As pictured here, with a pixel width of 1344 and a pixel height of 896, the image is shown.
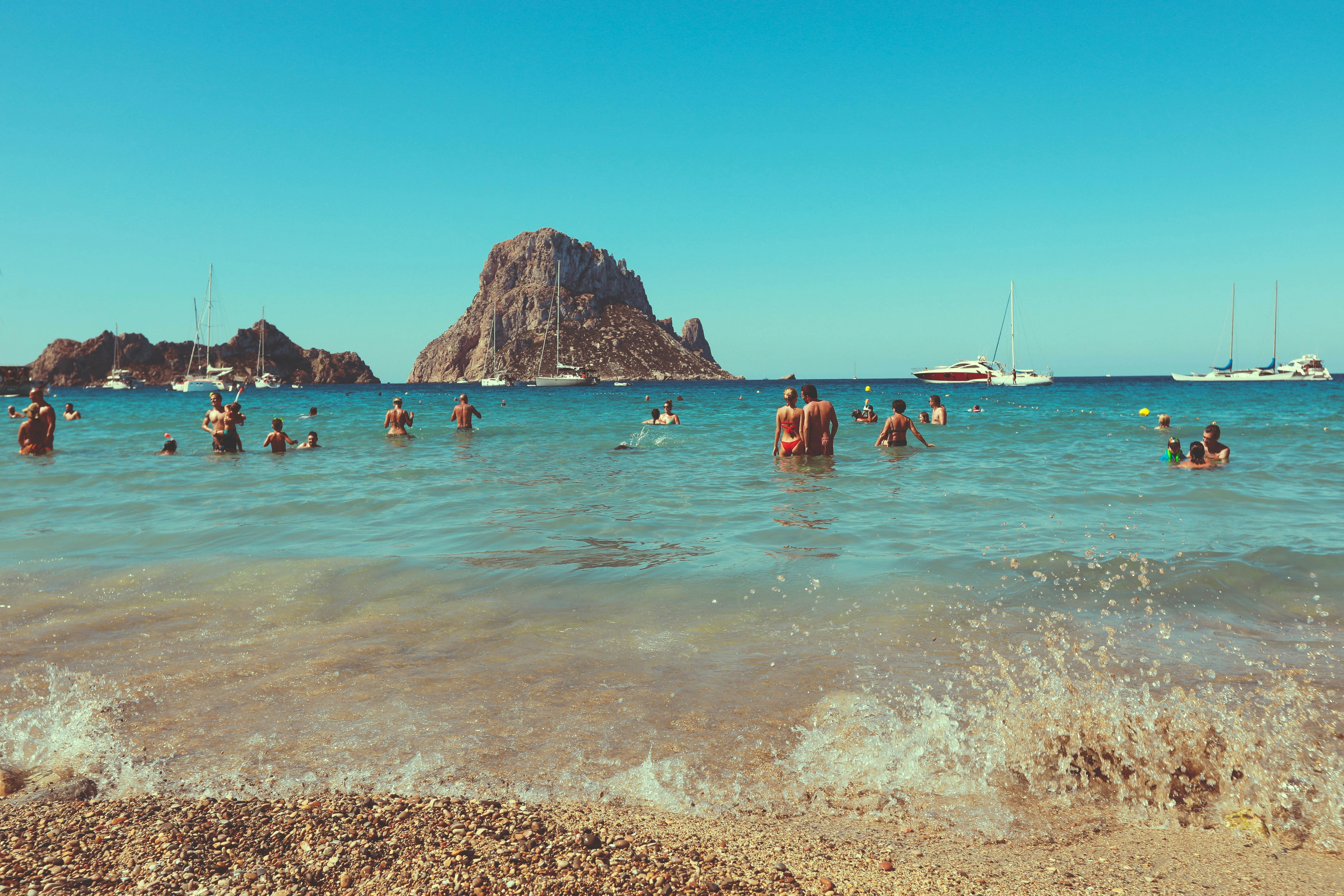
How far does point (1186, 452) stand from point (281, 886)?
997 inches

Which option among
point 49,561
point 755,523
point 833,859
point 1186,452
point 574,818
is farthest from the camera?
point 1186,452

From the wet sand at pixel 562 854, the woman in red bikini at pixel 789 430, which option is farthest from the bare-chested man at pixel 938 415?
the wet sand at pixel 562 854

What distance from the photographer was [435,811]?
2660mm

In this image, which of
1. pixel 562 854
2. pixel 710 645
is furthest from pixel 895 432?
pixel 562 854

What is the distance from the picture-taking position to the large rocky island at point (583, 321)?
160m

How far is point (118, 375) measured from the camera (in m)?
119

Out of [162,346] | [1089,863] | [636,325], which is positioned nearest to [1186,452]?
[1089,863]

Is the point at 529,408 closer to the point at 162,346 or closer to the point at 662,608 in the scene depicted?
the point at 662,608

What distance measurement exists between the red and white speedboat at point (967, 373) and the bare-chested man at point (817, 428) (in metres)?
85.4

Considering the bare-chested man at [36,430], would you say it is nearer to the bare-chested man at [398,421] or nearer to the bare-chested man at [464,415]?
the bare-chested man at [398,421]

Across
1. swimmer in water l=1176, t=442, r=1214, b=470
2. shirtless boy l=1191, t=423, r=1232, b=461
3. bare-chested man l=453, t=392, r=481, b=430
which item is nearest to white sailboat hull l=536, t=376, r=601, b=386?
bare-chested man l=453, t=392, r=481, b=430

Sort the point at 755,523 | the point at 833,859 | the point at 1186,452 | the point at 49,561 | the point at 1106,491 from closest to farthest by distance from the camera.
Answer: the point at 833,859, the point at 49,561, the point at 755,523, the point at 1106,491, the point at 1186,452

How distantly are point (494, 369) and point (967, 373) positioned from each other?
108m

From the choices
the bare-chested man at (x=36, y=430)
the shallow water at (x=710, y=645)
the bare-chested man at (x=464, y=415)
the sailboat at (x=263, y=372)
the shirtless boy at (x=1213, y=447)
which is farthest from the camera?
the sailboat at (x=263, y=372)
